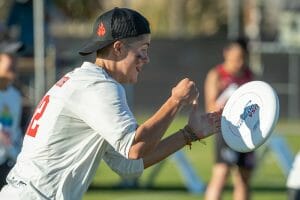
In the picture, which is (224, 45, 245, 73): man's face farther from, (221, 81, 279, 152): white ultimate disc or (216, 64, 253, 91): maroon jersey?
(221, 81, 279, 152): white ultimate disc

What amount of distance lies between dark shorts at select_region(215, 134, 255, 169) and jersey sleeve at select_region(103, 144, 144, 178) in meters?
5.36

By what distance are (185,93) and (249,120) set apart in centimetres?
46

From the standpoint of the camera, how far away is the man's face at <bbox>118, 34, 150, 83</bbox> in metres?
5.40

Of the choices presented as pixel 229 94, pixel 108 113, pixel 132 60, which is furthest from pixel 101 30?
pixel 229 94

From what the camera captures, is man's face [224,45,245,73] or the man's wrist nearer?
the man's wrist

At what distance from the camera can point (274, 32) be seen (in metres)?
41.5

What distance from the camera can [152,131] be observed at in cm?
527

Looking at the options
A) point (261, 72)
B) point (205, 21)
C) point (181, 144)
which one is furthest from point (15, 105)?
point (205, 21)

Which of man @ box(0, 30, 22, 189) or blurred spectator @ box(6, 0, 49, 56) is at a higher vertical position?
man @ box(0, 30, 22, 189)

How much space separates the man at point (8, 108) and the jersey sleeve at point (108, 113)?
4.01 meters

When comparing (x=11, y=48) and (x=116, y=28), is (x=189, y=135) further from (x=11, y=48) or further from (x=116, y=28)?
(x=11, y=48)

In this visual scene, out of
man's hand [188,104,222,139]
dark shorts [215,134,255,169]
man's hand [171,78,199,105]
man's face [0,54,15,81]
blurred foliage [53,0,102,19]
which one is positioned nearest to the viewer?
man's hand [171,78,199,105]

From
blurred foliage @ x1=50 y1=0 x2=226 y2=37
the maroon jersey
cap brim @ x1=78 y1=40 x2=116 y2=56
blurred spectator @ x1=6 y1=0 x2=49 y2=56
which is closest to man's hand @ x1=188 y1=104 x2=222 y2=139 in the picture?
cap brim @ x1=78 y1=40 x2=116 y2=56

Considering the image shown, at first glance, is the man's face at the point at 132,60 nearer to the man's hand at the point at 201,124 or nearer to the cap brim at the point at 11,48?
the man's hand at the point at 201,124
